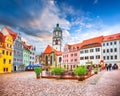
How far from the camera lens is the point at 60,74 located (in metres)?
19.2

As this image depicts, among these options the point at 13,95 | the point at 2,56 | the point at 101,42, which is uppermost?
the point at 101,42

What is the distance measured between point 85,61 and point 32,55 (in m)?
21.2

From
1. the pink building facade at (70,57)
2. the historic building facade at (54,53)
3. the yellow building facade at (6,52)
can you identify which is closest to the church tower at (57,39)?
the historic building facade at (54,53)

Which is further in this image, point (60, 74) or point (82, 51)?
point (82, 51)

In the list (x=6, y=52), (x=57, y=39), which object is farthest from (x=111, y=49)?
(x=57, y=39)

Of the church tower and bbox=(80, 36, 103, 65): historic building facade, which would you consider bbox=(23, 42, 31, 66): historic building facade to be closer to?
bbox=(80, 36, 103, 65): historic building facade

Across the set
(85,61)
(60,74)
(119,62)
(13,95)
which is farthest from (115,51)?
(13,95)

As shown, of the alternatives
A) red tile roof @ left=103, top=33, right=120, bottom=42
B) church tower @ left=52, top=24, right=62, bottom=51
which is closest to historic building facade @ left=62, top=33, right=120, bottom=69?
red tile roof @ left=103, top=33, right=120, bottom=42

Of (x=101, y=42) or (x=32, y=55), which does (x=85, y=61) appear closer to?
(x=101, y=42)

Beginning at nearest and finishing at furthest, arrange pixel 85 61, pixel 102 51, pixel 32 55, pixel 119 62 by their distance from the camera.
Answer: pixel 119 62
pixel 102 51
pixel 85 61
pixel 32 55

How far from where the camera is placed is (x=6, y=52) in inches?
1714

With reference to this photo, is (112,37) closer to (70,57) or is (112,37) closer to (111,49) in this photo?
(111,49)

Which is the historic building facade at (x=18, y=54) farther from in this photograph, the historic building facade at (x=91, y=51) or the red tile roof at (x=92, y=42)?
the red tile roof at (x=92, y=42)

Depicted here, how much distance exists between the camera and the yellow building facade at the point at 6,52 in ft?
135
